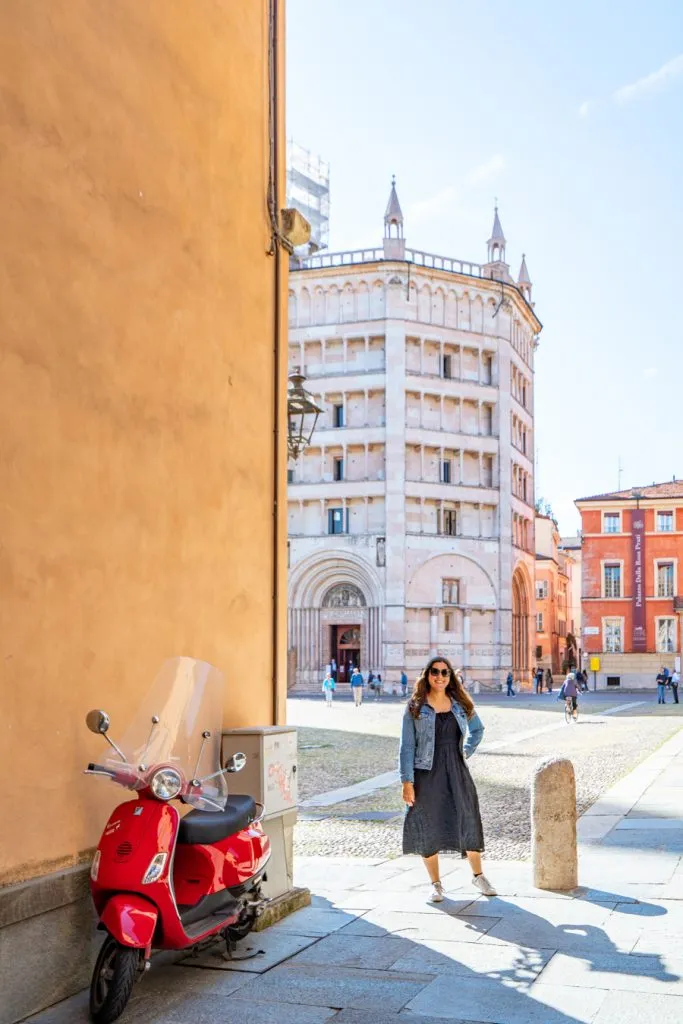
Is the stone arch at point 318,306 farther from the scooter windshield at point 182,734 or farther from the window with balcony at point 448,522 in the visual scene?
the scooter windshield at point 182,734

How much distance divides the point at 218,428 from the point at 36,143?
2.37 metres

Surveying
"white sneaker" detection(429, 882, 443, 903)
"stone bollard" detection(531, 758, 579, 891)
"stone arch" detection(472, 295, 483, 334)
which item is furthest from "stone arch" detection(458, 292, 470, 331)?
"white sneaker" detection(429, 882, 443, 903)

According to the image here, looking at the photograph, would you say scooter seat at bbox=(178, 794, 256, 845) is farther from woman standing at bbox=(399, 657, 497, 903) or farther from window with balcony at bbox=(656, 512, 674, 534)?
window with balcony at bbox=(656, 512, 674, 534)

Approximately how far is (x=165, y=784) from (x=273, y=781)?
190 cm

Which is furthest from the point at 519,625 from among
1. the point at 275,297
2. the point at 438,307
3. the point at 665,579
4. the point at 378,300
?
the point at 275,297

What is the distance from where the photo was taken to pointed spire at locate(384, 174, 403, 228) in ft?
201

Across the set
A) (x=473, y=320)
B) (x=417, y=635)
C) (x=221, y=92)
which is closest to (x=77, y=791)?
(x=221, y=92)

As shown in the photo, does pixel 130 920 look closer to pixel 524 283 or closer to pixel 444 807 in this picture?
pixel 444 807

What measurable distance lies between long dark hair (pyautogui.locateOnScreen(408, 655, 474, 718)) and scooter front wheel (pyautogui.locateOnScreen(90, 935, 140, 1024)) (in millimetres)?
3222

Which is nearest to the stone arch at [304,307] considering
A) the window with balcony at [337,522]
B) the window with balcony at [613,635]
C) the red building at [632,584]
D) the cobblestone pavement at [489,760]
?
the window with balcony at [337,522]

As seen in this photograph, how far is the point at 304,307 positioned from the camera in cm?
6094

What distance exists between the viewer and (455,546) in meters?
60.0

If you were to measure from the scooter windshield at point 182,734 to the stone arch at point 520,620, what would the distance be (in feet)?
187

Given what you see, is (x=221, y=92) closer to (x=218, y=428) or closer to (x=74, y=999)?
(x=218, y=428)
